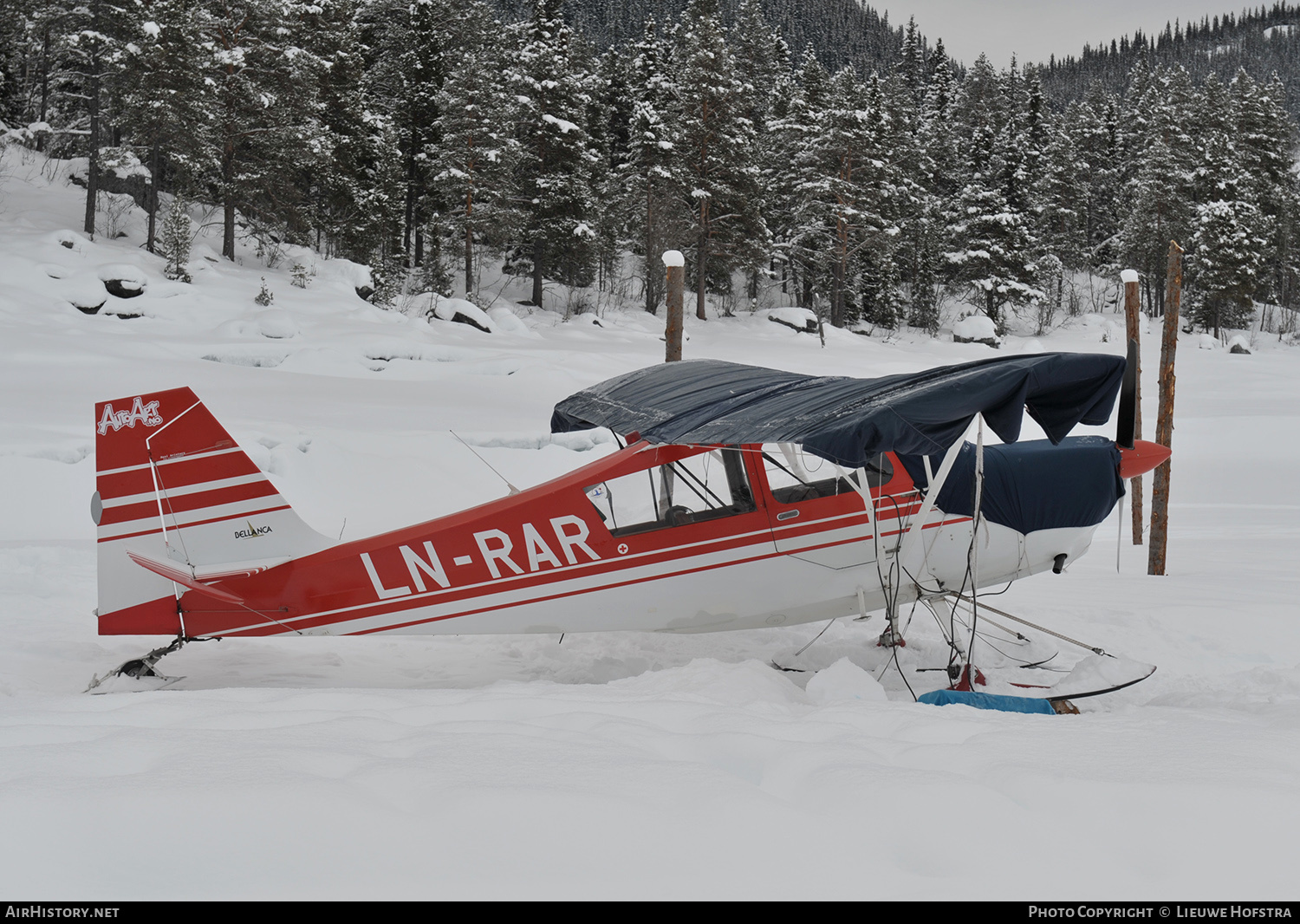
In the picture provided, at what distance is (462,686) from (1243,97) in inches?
2088

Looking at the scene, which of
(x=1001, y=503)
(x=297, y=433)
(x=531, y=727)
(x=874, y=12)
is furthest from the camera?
(x=874, y=12)

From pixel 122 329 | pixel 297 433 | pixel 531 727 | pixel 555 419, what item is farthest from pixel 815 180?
pixel 531 727

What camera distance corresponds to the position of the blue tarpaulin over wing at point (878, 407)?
3.94 m

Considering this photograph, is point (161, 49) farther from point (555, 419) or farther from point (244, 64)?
point (555, 419)

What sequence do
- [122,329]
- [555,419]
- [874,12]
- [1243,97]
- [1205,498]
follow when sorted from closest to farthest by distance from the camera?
[555,419]
[1205,498]
[122,329]
[1243,97]
[874,12]

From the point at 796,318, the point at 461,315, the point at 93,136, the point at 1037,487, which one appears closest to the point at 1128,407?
the point at 1037,487

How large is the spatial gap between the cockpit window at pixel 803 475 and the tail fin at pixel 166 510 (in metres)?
2.93

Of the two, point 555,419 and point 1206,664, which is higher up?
point 555,419

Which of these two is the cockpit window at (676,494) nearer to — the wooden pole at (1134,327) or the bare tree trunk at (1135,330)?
the wooden pole at (1134,327)

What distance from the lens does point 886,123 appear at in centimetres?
3591

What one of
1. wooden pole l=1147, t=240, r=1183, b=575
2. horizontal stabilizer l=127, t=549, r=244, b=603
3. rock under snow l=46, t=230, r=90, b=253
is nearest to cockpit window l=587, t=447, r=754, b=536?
horizontal stabilizer l=127, t=549, r=244, b=603

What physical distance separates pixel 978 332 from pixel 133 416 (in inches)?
1360

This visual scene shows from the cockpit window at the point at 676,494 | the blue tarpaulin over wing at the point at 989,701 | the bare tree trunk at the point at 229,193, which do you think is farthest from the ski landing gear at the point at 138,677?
the bare tree trunk at the point at 229,193

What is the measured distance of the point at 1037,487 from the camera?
17.6ft
